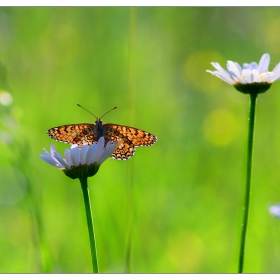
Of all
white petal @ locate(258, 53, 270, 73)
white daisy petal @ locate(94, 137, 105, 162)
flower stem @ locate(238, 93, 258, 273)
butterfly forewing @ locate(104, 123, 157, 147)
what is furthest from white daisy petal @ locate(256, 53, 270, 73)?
white daisy petal @ locate(94, 137, 105, 162)

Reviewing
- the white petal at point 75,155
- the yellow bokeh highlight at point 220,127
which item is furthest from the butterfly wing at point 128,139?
the yellow bokeh highlight at point 220,127

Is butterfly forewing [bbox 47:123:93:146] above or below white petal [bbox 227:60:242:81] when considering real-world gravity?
below

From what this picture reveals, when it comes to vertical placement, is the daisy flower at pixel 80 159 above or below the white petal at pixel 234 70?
below

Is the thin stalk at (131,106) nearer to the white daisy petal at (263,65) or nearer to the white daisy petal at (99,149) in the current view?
the white daisy petal at (99,149)

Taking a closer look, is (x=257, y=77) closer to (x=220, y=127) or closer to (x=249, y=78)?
(x=249, y=78)

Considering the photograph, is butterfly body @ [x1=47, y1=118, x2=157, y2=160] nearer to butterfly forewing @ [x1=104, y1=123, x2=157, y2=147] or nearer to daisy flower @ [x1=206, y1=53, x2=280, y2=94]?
butterfly forewing @ [x1=104, y1=123, x2=157, y2=147]

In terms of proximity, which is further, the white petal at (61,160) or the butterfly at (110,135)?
the butterfly at (110,135)

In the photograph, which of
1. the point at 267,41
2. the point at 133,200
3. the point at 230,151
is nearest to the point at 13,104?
the point at 133,200

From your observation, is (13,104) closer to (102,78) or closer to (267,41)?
(102,78)
